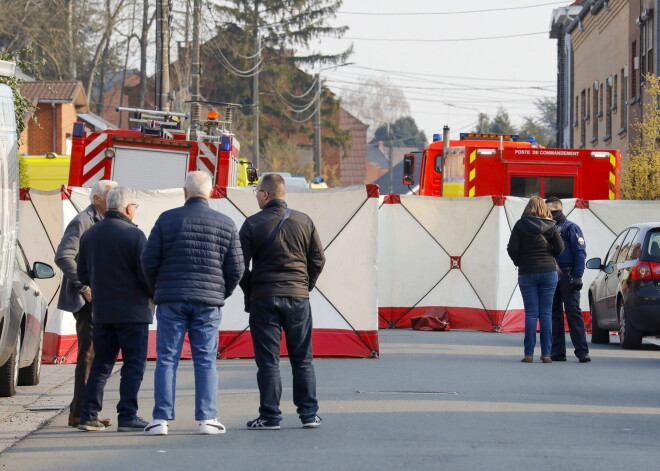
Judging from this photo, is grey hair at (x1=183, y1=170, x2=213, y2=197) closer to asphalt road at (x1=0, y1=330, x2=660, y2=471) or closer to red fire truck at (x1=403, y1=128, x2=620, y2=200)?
asphalt road at (x1=0, y1=330, x2=660, y2=471)

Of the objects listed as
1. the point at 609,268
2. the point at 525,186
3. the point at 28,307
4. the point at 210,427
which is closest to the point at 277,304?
the point at 210,427

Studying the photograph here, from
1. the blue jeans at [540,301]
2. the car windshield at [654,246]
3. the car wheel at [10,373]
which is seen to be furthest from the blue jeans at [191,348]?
the car windshield at [654,246]

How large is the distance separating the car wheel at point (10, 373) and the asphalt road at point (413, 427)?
86 cm

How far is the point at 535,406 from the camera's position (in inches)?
424

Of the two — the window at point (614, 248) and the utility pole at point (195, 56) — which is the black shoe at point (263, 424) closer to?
the window at point (614, 248)

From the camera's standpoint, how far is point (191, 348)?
9.16m

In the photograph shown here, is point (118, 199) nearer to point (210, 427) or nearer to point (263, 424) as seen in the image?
point (210, 427)

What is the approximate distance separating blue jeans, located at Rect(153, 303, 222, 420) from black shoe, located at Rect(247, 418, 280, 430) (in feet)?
1.19

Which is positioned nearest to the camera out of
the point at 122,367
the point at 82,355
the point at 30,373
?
the point at 122,367

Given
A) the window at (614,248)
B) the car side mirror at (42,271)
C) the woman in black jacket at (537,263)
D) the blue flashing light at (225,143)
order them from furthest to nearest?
the blue flashing light at (225,143), the window at (614,248), the woman in black jacket at (537,263), the car side mirror at (42,271)

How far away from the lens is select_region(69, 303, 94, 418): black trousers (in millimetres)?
9719

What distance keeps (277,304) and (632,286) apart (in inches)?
300

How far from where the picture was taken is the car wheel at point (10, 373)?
11.5 meters

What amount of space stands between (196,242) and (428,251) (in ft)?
40.2
